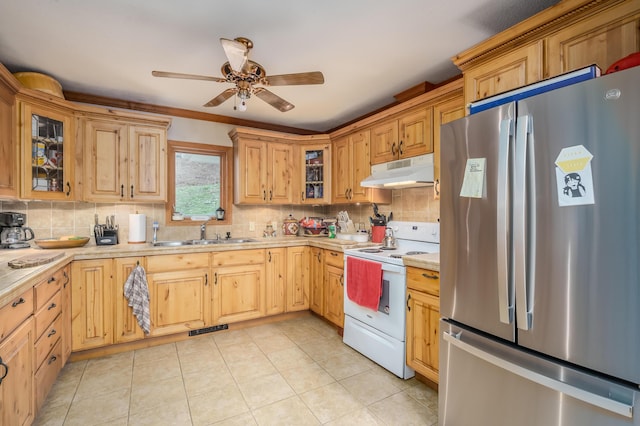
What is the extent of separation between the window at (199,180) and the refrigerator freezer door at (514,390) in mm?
3009

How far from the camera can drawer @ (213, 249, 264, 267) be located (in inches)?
125

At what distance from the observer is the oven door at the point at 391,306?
2.29 metres

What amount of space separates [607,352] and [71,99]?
431cm

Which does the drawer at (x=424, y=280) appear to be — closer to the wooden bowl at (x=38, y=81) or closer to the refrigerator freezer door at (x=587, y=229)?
the refrigerator freezer door at (x=587, y=229)

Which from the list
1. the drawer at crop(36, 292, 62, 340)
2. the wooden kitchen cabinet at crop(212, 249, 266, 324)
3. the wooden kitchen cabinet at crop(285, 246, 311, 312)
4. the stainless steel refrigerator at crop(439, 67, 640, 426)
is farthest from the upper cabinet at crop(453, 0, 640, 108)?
the drawer at crop(36, 292, 62, 340)

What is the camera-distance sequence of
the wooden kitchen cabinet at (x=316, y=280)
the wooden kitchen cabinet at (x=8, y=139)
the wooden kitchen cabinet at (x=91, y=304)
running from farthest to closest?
the wooden kitchen cabinet at (x=316, y=280)
the wooden kitchen cabinet at (x=91, y=304)
the wooden kitchen cabinet at (x=8, y=139)

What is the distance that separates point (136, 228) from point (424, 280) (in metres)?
2.87

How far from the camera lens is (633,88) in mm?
992

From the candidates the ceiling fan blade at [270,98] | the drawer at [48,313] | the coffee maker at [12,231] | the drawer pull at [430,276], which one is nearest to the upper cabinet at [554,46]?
the drawer pull at [430,276]

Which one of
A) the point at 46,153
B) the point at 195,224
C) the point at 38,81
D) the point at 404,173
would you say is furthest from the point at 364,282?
the point at 38,81

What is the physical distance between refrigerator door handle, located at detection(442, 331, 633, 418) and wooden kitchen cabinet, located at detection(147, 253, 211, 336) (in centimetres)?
243

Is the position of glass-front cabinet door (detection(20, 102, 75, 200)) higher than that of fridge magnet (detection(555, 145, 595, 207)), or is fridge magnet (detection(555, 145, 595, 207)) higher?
glass-front cabinet door (detection(20, 102, 75, 200))

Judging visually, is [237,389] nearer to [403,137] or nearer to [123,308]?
[123,308]

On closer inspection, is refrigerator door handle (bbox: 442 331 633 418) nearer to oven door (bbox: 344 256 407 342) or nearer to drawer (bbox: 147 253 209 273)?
oven door (bbox: 344 256 407 342)
